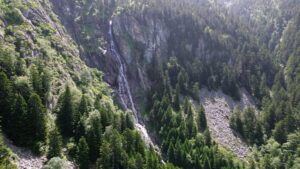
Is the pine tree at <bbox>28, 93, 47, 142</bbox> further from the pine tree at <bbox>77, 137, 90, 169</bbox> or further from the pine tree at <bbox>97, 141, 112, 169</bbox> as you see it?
the pine tree at <bbox>97, 141, 112, 169</bbox>

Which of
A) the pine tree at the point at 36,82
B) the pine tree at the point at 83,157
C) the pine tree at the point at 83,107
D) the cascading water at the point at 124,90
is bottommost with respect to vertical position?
the pine tree at the point at 83,157

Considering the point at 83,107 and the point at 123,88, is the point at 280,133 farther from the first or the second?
the point at 83,107

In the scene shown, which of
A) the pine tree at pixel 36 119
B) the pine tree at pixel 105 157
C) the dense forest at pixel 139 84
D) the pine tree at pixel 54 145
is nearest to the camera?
the pine tree at pixel 54 145

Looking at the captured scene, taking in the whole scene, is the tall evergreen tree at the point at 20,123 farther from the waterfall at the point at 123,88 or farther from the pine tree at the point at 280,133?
the pine tree at the point at 280,133

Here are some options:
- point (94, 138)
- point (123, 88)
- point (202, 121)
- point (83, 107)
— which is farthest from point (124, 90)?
point (94, 138)

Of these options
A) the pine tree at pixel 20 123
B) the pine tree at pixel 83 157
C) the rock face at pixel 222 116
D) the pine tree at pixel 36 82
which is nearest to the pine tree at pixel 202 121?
the rock face at pixel 222 116

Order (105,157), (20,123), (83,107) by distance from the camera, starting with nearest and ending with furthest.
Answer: (20,123) → (105,157) → (83,107)

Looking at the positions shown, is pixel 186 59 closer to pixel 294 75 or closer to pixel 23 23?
pixel 294 75

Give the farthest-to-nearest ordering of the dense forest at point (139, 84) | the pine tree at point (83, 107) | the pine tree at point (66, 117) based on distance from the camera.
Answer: the pine tree at point (83, 107)
the pine tree at point (66, 117)
the dense forest at point (139, 84)
